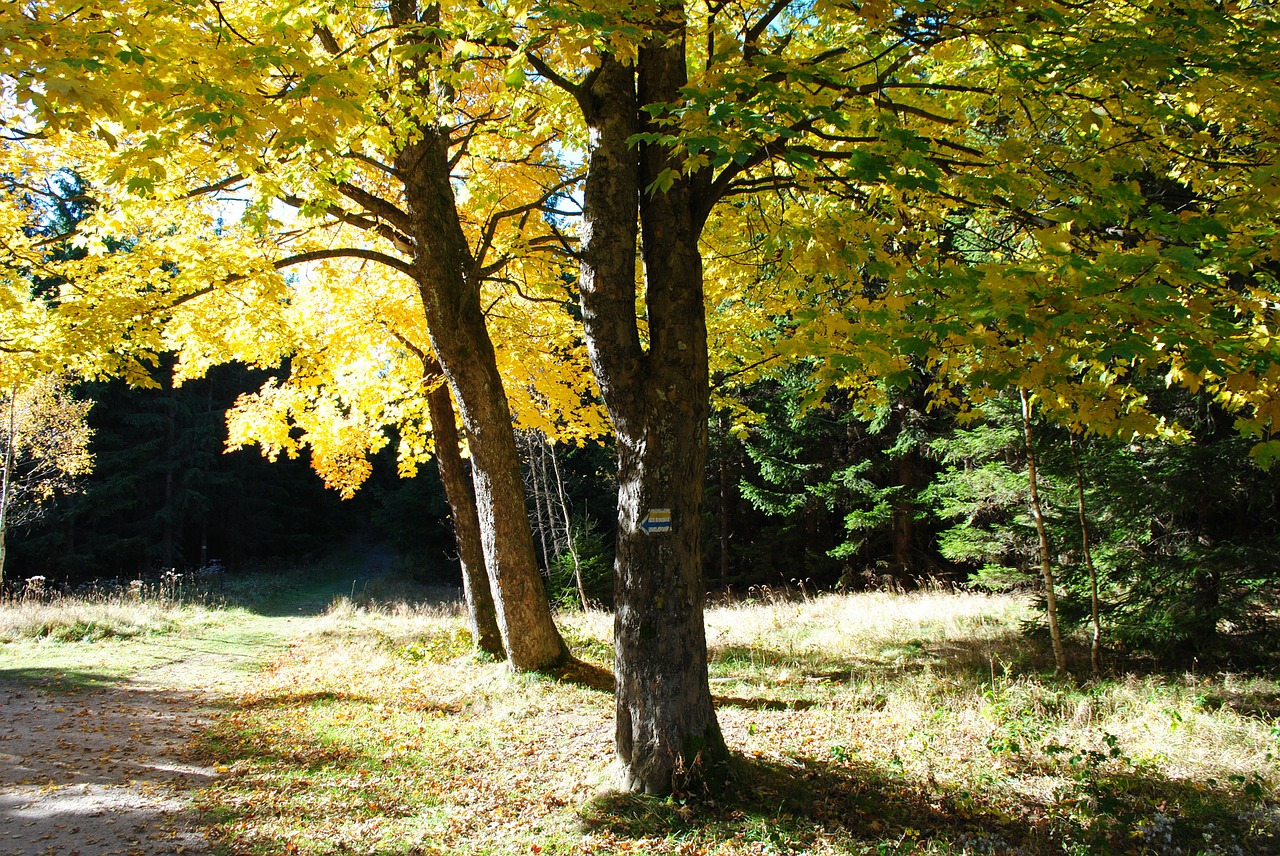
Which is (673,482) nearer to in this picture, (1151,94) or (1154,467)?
(1151,94)

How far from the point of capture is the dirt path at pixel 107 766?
4.41m

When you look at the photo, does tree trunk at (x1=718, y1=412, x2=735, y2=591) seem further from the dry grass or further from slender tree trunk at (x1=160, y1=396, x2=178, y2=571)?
slender tree trunk at (x1=160, y1=396, x2=178, y2=571)

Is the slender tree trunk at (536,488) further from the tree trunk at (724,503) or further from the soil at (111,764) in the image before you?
the soil at (111,764)

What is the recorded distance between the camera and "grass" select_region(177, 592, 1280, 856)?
4062 millimetres

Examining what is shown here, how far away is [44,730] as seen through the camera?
22.3 ft

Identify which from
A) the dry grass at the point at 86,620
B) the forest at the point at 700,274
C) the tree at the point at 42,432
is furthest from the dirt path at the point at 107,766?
the tree at the point at 42,432

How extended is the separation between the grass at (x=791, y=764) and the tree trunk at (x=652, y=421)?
48 cm

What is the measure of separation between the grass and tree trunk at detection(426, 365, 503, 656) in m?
0.45

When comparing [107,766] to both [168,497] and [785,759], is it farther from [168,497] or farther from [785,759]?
[168,497]

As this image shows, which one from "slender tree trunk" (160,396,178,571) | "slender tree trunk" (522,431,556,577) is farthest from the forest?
"slender tree trunk" (160,396,178,571)

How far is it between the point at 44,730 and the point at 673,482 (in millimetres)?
6882

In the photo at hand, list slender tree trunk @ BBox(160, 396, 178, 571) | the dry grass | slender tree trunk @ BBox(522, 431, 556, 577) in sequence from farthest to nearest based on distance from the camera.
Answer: slender tree trunk @ BBox(160, 396, 178, 571) < slender tree trunk @ BBox(522, 431, 556, 577) < the dry grass

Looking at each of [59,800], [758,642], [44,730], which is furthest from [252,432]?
[758,642]

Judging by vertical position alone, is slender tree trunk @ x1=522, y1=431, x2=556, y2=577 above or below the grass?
above
